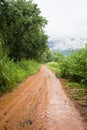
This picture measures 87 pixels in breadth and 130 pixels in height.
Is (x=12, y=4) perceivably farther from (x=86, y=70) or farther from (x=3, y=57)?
(x=86, y=70)

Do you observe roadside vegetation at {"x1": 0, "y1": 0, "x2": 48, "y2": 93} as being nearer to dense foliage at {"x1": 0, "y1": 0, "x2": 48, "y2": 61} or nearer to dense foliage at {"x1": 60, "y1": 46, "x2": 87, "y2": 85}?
dense foliage at {"x1": 0, "y1": 0, "x2": 48, "y2": 61}

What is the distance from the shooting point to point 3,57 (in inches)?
559

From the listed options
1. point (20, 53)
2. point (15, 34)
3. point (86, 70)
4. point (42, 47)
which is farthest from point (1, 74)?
point (42, 47)

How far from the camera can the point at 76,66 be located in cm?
1509

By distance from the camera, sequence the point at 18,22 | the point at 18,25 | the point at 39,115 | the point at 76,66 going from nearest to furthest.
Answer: the point at 39,115
the point at 76,66
the point at 18,22
the point at 18,25

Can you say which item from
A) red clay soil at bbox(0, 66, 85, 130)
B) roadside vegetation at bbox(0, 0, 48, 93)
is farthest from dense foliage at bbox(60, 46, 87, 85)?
roadside vegetation at bbox(0, 0, 48, 93)

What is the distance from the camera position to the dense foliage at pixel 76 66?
1325cm

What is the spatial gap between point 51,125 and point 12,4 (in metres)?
20.2

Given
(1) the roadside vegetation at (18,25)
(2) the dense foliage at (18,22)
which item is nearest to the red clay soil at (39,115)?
(1) the roadside vegetation at (18,25)

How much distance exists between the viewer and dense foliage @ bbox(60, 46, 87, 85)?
522 inches

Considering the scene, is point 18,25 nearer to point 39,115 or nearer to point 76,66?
point 76,66

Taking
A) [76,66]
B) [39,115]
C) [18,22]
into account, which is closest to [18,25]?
[18,22]

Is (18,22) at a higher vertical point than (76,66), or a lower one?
higher

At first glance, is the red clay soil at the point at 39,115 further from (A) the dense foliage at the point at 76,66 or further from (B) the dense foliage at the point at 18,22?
(B) the dense foliage at the point at 18,22
